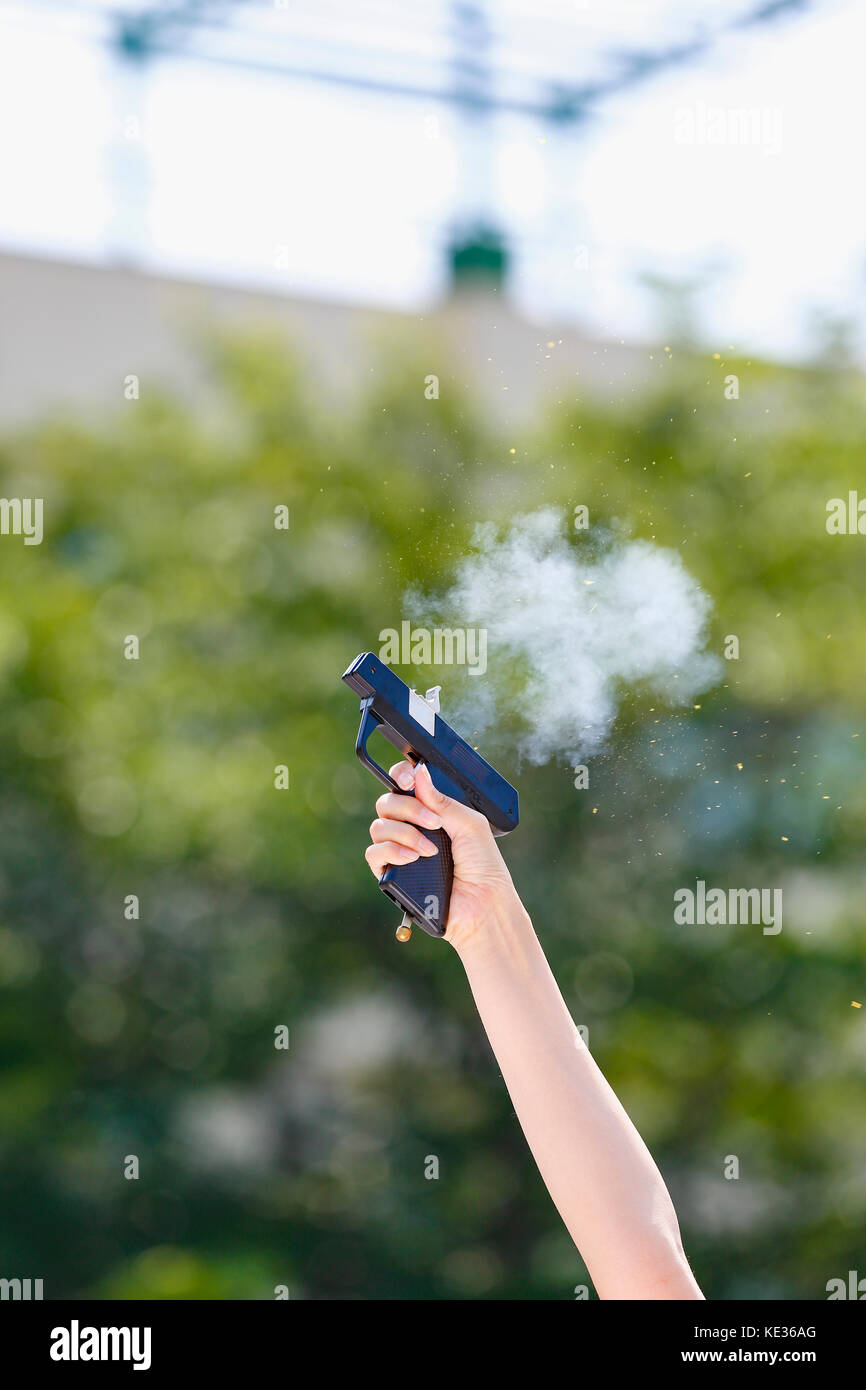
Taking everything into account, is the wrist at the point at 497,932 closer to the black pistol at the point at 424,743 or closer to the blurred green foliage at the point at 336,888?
the black pistol at the point at 424,743

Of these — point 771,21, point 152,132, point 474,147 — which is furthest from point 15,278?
point 771,21

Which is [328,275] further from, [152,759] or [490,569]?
[152,759]

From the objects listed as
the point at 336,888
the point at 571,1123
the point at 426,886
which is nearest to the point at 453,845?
the point at 426,886

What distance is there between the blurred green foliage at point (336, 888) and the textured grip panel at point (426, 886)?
2.88ft

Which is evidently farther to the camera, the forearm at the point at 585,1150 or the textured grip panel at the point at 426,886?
the textured grip panel at the point at 426,886

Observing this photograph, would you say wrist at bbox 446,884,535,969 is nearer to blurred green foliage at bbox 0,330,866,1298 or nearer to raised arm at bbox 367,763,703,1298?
raised arm at bbox 367,763,703,1298

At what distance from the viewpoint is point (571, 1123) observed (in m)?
0.63

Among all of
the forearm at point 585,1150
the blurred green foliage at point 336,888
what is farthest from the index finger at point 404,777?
the blurred green foliage at point 336,888

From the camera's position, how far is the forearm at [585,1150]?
0.61 meters

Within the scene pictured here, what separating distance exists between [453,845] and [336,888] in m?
0.92

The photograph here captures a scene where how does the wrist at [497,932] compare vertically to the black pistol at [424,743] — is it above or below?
below

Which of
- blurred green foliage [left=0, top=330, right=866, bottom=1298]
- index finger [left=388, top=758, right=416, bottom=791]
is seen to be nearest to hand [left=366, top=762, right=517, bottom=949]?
index finger [left=388, top=758, right=416, bottom=791]

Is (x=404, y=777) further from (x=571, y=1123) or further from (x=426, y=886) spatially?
(x=571, y=1123)
